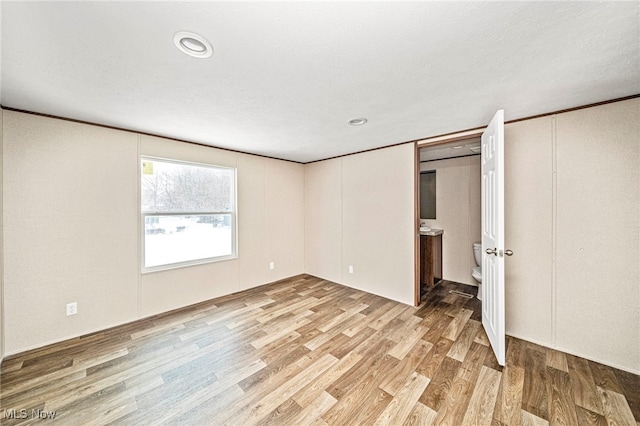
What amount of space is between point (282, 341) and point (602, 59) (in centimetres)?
323

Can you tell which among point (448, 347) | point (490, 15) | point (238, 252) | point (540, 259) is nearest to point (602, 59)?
point (490, 15)

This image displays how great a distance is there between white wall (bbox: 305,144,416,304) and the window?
158cm

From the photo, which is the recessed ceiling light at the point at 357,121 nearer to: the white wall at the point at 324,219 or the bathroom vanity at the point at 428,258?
the white wall at the point at 324,219

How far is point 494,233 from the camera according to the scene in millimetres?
2123

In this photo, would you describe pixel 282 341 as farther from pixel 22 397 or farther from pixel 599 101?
pixel 599 101

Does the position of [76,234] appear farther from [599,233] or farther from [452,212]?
[452,212]

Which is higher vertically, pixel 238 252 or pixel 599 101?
pixel 599 101

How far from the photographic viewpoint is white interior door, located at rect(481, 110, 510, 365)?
195cm

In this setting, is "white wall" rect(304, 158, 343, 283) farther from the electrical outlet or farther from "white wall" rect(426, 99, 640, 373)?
the electrical outlet

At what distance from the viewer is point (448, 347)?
2.21 meters

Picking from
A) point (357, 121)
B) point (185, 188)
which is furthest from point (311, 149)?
point (185, 188)

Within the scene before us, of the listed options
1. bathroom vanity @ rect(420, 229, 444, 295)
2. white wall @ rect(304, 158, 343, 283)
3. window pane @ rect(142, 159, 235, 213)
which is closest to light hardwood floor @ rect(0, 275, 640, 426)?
bathroom vanity @ rect(420, 229, 444, 295)

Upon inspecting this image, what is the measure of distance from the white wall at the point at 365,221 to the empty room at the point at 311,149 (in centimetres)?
5

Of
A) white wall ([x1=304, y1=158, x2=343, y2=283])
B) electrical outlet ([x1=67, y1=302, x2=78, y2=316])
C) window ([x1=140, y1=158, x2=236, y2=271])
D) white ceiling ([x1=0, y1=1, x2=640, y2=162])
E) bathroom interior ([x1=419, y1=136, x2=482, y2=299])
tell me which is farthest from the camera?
white wall ([x1=304, y1=158, x2=343, y2=283])
